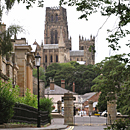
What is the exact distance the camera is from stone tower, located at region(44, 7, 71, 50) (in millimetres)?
192125

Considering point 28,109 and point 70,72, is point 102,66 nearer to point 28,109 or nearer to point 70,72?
point 28,109

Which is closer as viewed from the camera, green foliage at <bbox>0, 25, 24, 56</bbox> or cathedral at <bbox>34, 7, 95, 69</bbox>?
green foliage at <bbox>0, 25, 24, 56</bbox>

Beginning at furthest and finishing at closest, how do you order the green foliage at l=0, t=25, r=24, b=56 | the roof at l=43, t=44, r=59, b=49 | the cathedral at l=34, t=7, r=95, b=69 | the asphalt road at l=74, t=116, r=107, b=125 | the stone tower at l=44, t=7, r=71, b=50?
the stone tower at l=44, t=7, r=71, b=50
the cathedral at l=34, t=7, r=95, b=69
the roof at l=43, t=44, r=59, b=49
the asphalt road at l=74, t=116, r=107, b=125
the green foliage at l=0, t=25, r=24, b=56

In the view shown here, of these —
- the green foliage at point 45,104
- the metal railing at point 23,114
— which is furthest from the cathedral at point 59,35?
the metal railing at point 23,114

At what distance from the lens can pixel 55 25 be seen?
Result: 194375mm

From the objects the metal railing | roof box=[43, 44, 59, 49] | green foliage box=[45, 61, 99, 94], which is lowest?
the metal railing

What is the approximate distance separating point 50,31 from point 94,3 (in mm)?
186548

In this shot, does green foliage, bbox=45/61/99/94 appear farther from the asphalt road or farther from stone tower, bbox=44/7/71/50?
the asphalt road

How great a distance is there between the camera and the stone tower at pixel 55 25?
192125 mm

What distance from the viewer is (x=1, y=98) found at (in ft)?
45.9

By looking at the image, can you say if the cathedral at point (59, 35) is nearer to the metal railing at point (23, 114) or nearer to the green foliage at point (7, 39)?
the metal railing at point (23, 114)

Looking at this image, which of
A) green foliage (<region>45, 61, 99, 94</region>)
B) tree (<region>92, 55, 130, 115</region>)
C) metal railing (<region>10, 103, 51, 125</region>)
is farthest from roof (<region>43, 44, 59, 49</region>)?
metal railing (<region>10, 103, 51, 125</region>)

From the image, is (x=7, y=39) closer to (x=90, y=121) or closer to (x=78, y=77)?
(x=90, y=121)

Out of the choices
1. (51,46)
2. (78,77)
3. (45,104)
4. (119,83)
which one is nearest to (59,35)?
(51,46)
